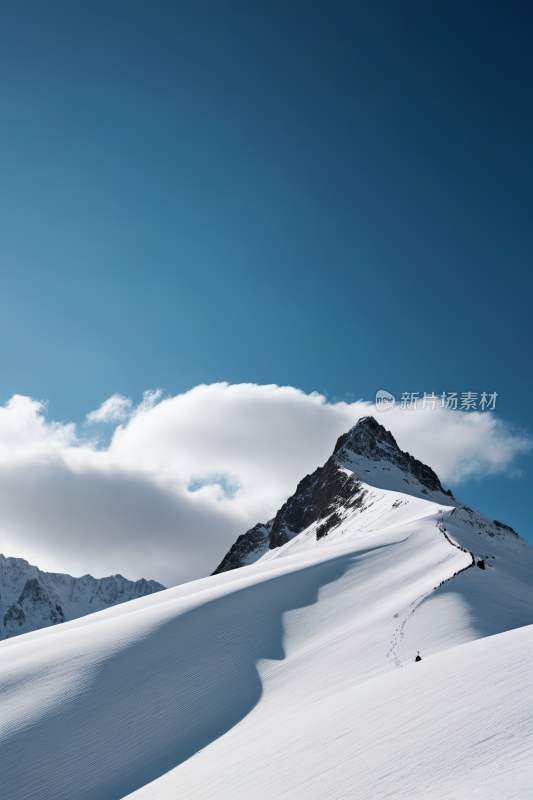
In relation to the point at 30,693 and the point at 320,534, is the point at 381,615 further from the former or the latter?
the point at 320,534

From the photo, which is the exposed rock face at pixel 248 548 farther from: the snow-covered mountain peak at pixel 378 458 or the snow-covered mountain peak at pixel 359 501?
the snow-covered mountain peak at pixel 378 458

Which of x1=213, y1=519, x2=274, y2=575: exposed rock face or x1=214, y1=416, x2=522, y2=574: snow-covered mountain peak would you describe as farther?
x1=213, y1=519, x2=274, y2=575: exposed rock face

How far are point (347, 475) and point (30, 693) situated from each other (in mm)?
74039

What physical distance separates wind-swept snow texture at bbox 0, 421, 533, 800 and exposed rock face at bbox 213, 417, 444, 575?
47.4 m

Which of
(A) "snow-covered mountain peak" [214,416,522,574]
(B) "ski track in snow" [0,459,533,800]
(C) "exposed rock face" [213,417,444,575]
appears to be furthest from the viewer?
(C) "exposed rock face" [213,417,444,575]

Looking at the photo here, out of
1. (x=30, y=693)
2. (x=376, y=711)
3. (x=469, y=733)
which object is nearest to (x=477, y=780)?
(x=469, y=733)

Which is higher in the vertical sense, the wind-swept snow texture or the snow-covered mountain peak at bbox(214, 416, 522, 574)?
the snow-covered mountain peak at bbox(214, 416, 522, 574)

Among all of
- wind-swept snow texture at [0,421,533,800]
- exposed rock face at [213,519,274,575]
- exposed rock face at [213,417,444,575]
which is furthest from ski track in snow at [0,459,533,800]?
exposed rock face at [213,519,274,575]

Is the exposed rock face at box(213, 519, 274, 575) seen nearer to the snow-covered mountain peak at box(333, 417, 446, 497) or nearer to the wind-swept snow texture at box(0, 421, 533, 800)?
the snow-covered mountain peak at box(333, 417, 446, 497)

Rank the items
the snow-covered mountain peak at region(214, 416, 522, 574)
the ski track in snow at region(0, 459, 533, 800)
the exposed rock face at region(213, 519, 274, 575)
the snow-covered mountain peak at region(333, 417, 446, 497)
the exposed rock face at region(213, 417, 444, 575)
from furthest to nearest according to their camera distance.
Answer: the exposed rock face at region(213, 519, 274, 575) < the snow-covered mountain peak at region(333, 417, 446, 497) < the exposed rock face at region(213, 417, 444, 575) < the snow-covered mountain peak at region(214, 416, 522, 574) < the ski track in snow at region(0, 459, 533, 800)

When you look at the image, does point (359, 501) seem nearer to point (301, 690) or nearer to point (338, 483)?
point (338, 483)

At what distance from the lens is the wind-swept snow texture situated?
7953 mm

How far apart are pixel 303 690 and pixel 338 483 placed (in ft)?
240

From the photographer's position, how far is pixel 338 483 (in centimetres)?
9012
